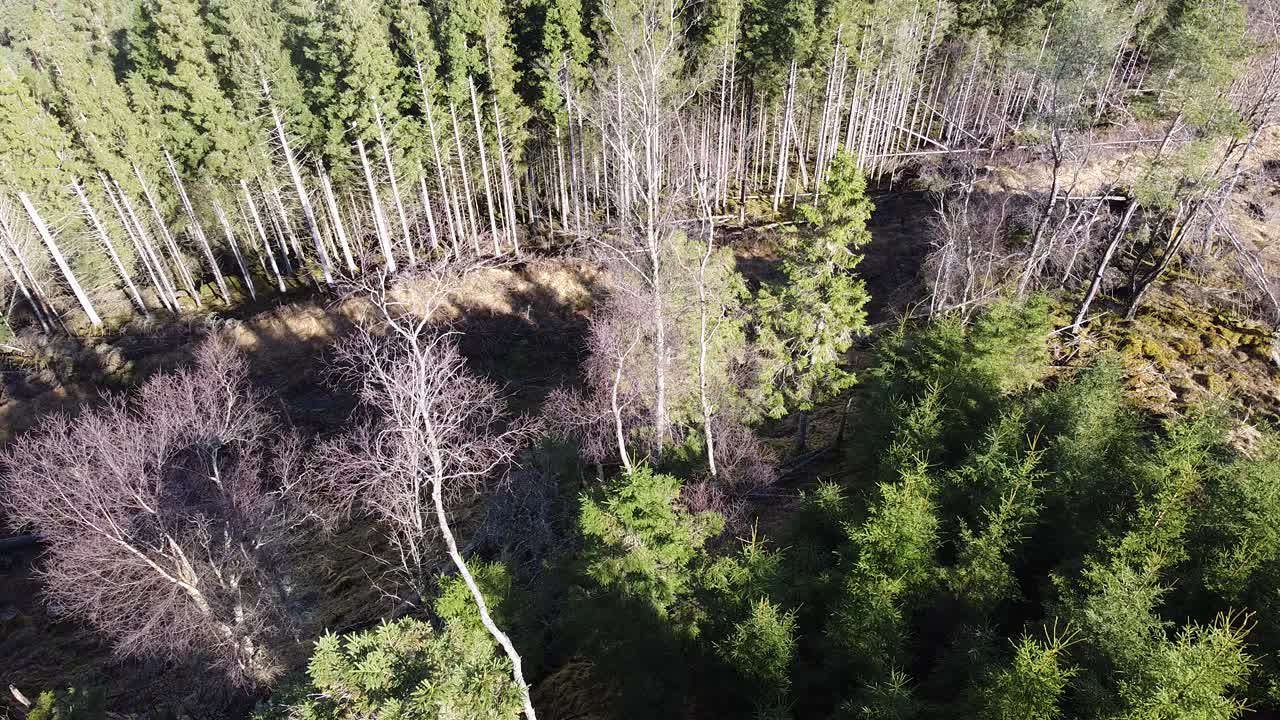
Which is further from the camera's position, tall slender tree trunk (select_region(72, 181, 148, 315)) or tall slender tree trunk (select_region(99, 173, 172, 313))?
tall slender tree trunk (select_region(99, 173, 172, 313))

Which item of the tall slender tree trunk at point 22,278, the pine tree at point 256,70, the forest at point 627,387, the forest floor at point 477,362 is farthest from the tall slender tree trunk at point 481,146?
the tall slender tree trunk at point 22,278

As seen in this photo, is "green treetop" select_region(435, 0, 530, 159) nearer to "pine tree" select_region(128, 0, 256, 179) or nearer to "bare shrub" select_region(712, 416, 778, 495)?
"pine tree" select_region(128, 0, 256, 179)

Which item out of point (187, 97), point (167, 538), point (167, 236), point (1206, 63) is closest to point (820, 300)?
point (1206, 63)

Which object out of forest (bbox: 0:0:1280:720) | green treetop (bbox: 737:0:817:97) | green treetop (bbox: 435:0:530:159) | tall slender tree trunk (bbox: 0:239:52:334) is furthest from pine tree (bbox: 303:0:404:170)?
green treetop (bbox: 737:0:817:97)

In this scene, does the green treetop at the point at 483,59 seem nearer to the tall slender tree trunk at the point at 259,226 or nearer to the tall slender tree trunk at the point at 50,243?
the tall slender tree trunk at the point at 259,226

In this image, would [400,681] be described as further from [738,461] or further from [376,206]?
[376,206]

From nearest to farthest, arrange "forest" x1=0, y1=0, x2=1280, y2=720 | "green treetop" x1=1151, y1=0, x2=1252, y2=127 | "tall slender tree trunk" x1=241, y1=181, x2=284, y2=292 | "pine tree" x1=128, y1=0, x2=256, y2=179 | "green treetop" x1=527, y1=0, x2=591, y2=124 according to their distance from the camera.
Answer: "forest" x1=0, y1=0, x2=1280, y2=720, "green treetop" x1=1151, y1=0, x2=1252, y2=127, "pine tree" x1=128, y1=0, x2=256, y2=179, "green treetop" x1=527, y1=0, x2=591, y2=124, "tall slender tree trunk" x1=241, y1=181, x2=284, y2=292

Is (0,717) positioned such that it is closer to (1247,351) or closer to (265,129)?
(265,129)
